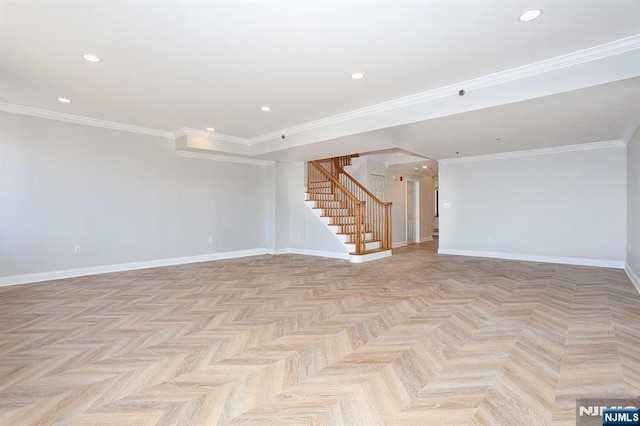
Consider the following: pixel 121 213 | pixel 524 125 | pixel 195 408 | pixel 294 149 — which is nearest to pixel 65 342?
pixel 195 408

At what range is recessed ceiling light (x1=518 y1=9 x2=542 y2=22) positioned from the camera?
101 inches

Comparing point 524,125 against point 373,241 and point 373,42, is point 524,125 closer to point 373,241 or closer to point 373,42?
point 373,42

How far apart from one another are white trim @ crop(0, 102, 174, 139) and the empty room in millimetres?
40

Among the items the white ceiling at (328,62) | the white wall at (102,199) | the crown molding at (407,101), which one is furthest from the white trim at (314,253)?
the white ceiling at (328,62)

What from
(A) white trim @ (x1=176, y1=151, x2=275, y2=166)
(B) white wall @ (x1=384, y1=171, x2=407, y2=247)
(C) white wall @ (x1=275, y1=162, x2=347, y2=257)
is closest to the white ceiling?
(A) white trim @ (x1=176, y1=151, x2=275, y2=166)

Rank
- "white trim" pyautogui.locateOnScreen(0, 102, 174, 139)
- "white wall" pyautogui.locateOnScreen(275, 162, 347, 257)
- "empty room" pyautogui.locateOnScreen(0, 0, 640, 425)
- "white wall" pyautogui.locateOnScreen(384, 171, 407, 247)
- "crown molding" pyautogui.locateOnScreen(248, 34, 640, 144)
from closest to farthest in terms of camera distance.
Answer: "empty room" pyautogui.locateOnScreen(0, 0, 640, 425) < "crown molding" pyautogui.locateOnScreen(248, 34, 640, 144) < "white trim" pyautogui.locateOnScreen(0, 102, 174, 139) < "white wall" pyautogui.locateOnScreen(275, 162, 347, 257) < "white wall" pyautogui.locateOnScreen(384, 171, 407, 247)

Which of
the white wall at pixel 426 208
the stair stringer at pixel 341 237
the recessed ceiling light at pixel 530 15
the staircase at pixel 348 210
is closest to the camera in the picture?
the recessed ceiling light at pixel 530 15

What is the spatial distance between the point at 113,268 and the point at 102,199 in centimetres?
125

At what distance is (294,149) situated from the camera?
6406 millimetres

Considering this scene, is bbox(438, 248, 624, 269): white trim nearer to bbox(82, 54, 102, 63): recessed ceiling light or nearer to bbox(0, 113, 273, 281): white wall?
bbox(0, 113, 273, 281): white wall

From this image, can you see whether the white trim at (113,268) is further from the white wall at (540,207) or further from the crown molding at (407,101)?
the white wall at (540,207)

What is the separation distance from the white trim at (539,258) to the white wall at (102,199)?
546cm

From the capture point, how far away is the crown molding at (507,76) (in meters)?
3.07

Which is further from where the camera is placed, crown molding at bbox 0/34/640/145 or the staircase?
the staircase
